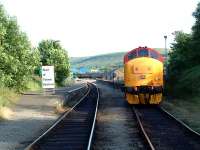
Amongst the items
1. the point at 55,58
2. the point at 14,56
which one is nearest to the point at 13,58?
the point at 14,56

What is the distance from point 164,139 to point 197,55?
92.2 feet

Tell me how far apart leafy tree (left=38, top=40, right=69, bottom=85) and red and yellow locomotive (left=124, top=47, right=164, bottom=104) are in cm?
4900

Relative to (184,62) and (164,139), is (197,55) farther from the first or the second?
(164,139)

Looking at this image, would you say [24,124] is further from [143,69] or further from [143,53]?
[143,53]

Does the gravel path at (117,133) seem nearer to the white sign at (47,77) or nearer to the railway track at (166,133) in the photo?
the railway track at (166,133)

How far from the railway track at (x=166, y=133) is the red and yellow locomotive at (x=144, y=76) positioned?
328 cm

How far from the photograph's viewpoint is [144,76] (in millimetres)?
31344

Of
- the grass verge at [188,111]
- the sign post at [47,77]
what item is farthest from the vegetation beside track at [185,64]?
the sign post at [47,77]

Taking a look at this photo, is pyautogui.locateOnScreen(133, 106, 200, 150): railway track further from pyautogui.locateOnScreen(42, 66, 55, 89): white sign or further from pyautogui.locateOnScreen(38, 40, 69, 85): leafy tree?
pyautogui.locateOnScreen(38, 40, 69, 85): leafy tree

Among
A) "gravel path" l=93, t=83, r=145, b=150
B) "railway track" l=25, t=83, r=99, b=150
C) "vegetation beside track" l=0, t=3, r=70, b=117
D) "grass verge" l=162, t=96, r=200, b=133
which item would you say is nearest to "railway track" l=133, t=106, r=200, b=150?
"gravel path" l=93, t=83, r=145, b=150

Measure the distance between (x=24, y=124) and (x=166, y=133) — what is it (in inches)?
281

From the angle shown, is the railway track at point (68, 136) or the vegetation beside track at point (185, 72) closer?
the railway track at point (68, 136)

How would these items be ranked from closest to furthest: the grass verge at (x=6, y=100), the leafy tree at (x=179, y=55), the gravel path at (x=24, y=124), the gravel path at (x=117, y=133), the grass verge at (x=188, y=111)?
the gravel path at (x=117, y=133), the gravel path at (x=24, y=124), the grass verge at (x=188, y=111), the grass verge at (x=6, y=100), the leafy tree at (x=179, y=55)

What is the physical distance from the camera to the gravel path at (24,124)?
17781 millimetres
